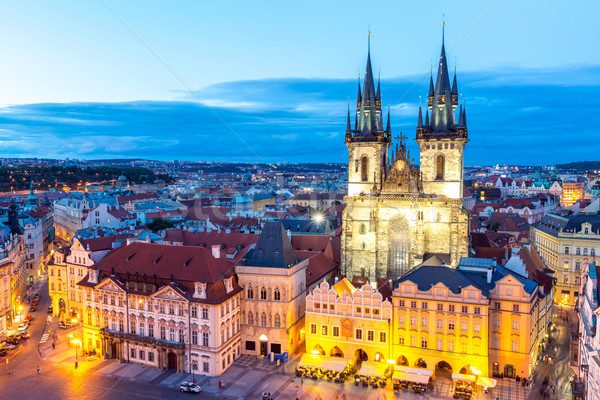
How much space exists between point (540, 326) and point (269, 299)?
3896 centimetres

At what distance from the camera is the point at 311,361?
211 feet

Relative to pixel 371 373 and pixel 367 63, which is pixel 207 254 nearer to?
pixel 371 373

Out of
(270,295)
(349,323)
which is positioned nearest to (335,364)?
(349,323)

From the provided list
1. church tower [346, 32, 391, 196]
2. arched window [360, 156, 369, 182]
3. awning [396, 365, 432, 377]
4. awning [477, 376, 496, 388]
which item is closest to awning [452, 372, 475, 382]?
awning [477, 376, 496, 388]

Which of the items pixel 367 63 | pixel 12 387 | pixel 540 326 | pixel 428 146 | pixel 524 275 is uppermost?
pixel 367 63

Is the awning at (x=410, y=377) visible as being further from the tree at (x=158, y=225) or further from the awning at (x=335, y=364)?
the tree at (x=158, y=225)

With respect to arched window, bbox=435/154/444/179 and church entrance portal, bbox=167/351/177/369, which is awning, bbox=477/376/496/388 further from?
church entrance portal, bbox=167/351/177/369

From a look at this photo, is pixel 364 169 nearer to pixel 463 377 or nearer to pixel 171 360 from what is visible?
pixel 463 377

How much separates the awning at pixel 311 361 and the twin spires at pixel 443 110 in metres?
44.1

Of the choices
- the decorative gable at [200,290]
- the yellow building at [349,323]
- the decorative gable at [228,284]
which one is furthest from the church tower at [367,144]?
the decorative gable at [200,290]

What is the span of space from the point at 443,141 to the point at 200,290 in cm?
5019

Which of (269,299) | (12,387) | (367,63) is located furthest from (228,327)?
(367,63)

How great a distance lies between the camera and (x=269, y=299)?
229ft

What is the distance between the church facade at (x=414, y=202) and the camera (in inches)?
3319
